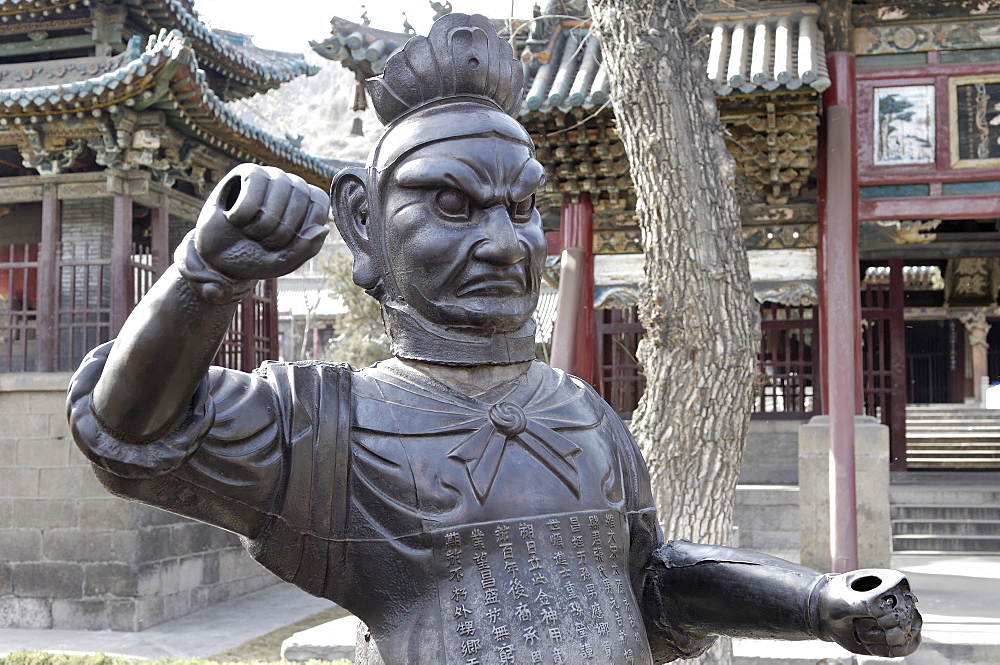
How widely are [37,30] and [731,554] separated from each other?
1086 cm

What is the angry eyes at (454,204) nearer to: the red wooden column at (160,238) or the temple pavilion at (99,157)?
the temple pavilion at (99,157)

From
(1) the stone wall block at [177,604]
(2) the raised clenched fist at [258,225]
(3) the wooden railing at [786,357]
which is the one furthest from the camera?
(3) the wooden railing at [786,357]

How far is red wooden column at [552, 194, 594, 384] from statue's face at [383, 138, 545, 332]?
560 centimetres

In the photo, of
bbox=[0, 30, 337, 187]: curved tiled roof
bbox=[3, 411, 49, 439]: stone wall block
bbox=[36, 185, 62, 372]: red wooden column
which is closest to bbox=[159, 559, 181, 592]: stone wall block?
bbox=[3, 411, 49, 439]: stone wall block

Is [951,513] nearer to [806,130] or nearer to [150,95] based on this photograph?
[806,130]

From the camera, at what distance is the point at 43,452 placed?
9.17 meters

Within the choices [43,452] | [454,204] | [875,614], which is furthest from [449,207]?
[43,452]

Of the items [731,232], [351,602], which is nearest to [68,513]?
[731,232]

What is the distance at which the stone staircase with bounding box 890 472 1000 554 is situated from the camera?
985 centimetres

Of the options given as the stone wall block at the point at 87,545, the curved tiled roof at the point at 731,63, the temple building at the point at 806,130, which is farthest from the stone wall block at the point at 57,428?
the curved tiled roof at the point at 731,63

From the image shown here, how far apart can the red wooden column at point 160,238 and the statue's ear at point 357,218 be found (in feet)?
27.5

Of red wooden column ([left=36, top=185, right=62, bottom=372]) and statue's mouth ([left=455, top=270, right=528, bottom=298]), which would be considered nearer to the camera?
statue's mouth ([left=455, top=270, right=528, bottom=298])

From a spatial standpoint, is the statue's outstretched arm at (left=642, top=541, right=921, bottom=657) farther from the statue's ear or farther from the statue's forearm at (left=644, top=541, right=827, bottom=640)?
the statue's ear

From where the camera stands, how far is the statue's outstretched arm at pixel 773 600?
69.2 inches
